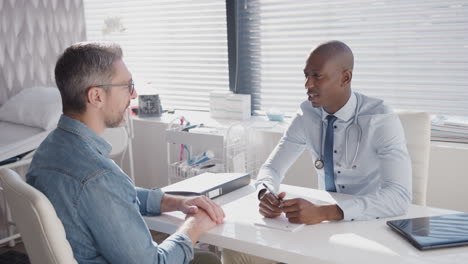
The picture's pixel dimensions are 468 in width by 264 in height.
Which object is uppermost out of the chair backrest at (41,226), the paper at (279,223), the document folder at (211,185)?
the chair backrest at (41,226)

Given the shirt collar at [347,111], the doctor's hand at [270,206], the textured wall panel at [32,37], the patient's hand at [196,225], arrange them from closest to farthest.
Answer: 1. the patient's hand at [196,225]
2. the doctor's hand at [270,206]
3. the shirt collar at [347,111]
4. the textured wall panel at [32,37]

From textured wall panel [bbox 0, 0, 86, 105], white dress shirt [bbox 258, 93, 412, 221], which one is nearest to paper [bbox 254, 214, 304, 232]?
white dress shirt [bbox 258, 93, 412, 221]

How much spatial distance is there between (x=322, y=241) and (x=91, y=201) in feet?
2.11

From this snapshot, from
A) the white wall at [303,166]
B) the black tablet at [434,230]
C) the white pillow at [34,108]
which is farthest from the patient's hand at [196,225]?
the white pillow at [34,108]

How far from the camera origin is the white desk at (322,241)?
47.1 inches

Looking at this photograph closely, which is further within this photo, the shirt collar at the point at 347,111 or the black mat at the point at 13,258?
the black mat at the point at 13,258

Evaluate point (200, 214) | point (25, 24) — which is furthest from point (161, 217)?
point (25, 24)

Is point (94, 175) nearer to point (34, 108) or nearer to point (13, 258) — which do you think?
point (34, 108)

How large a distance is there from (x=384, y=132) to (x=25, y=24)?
8.69 feet

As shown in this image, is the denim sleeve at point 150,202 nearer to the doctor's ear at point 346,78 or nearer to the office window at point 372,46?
the doctor's ear at point 346,78

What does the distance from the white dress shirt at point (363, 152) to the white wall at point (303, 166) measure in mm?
714

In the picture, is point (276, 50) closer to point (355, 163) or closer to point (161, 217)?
point (355, 163)

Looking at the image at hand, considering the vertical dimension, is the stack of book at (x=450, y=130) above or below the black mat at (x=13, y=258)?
above

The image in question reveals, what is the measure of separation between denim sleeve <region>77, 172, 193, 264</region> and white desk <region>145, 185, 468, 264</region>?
0.29 meters
